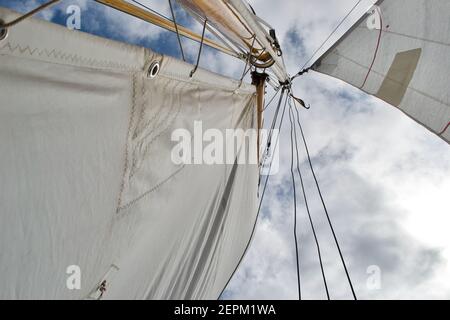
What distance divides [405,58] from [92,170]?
3.07 metres

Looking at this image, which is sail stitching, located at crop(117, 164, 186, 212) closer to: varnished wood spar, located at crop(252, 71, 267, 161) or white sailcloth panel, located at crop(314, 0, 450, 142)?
white sailcloth panel, located at crop(314, 0, 450, 142)

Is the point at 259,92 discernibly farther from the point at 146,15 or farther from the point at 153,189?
the point at 153,189

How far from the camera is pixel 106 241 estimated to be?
136 cm

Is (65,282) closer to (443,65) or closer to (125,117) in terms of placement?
(125,117)

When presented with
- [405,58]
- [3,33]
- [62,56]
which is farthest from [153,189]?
[405,58]

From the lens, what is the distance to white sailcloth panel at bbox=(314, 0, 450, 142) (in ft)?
8.29

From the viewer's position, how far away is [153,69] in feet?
4.95

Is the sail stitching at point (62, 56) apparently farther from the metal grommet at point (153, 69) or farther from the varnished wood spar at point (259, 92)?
the varnished wood spar at point (259, 92)

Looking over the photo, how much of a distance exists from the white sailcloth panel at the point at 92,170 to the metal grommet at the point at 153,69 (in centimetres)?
2

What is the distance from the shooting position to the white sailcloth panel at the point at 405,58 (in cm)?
253

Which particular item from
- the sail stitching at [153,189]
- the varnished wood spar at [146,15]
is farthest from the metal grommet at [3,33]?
the varnished wood spar at [146,15]
